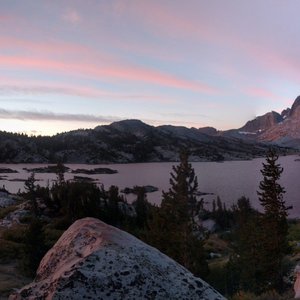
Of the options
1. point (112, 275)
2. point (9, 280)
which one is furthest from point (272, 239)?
point (112, 275)

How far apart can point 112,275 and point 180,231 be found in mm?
30474

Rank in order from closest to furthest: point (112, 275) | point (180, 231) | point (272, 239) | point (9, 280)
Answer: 1. point (112, 275)
2. point (9, 280)
3. point (272, 239)
4. point (180, 231)

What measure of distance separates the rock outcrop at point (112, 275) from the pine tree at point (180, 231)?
26842mm

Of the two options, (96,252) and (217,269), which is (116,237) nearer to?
(96,252)

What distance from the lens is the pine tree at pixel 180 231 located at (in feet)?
115

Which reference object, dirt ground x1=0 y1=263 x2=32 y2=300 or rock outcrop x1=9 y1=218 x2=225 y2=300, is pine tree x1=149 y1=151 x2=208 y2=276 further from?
rock outcrop x1=9 y1=218 x2=225 y2=300

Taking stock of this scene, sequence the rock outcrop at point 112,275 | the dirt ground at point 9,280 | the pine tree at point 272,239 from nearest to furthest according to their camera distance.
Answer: the rock outcrop at point 112,275
the dirt ground at point 9,280
the pine tree at point 272,239

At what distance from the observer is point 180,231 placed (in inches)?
1441

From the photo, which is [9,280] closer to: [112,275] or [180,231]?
[180,231]

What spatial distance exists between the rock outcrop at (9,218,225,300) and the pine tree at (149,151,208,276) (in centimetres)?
2684

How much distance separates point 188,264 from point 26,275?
15.0m

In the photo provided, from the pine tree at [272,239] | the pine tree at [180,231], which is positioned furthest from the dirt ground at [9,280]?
the pine tree at [272,239]

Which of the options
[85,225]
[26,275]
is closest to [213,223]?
[26,275]

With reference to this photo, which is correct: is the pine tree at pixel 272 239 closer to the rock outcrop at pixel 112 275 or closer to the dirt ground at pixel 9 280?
the dirt ground at pixel 9 280
